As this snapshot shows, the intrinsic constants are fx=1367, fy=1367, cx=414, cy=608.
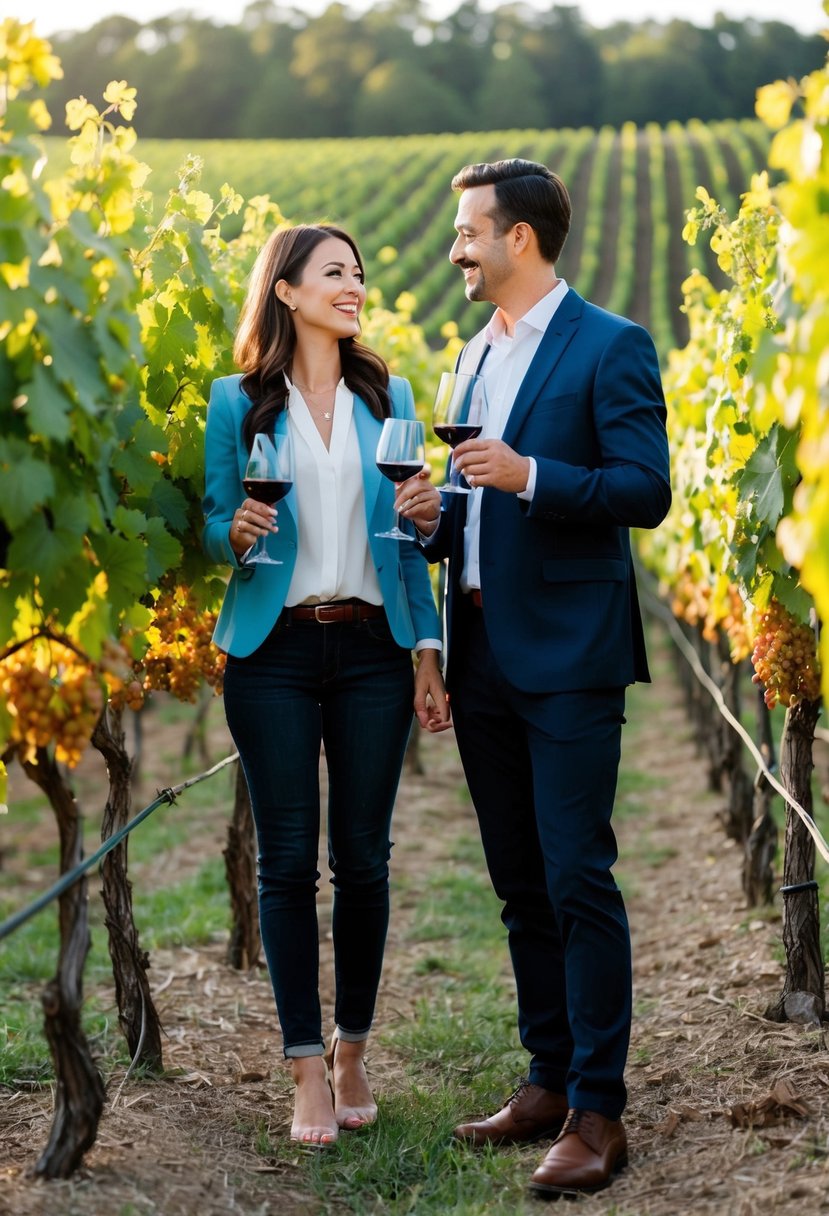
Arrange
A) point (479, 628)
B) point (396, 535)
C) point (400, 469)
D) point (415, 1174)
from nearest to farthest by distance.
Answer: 1. point (400, 469)
2. point (396, 535)
3. point (415, 1174)
4. point (479, 628)

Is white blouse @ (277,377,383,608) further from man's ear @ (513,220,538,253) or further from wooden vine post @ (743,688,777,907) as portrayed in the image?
wooden vine post @ (743,688,777,907)

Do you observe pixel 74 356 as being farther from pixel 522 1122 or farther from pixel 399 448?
pixel 522 1122

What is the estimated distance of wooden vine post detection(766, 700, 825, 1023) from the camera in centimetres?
368

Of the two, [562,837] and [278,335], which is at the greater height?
[278,335]

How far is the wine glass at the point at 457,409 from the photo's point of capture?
2768 mm

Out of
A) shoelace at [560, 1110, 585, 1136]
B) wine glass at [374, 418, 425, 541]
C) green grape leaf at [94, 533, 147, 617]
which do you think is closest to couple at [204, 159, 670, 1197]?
shoelace at [560, 1110, 585, 1136]

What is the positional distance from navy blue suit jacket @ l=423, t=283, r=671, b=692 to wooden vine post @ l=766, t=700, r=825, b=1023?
997 millimetres

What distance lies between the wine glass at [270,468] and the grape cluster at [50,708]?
0.50 metres

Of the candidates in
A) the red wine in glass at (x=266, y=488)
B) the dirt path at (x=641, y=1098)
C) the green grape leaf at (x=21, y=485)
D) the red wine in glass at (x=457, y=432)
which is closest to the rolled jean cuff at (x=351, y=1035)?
the dirt path at (x=641, y=1098)

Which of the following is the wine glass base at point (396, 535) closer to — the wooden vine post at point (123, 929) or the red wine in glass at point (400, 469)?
the red wine in glass at point (400, 469)

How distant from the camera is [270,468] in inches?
109

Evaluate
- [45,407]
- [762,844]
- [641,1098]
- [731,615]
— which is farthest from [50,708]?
[762,844]

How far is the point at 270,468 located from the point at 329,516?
1.17 feet

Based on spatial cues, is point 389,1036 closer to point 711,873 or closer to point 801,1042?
point 801,1042
